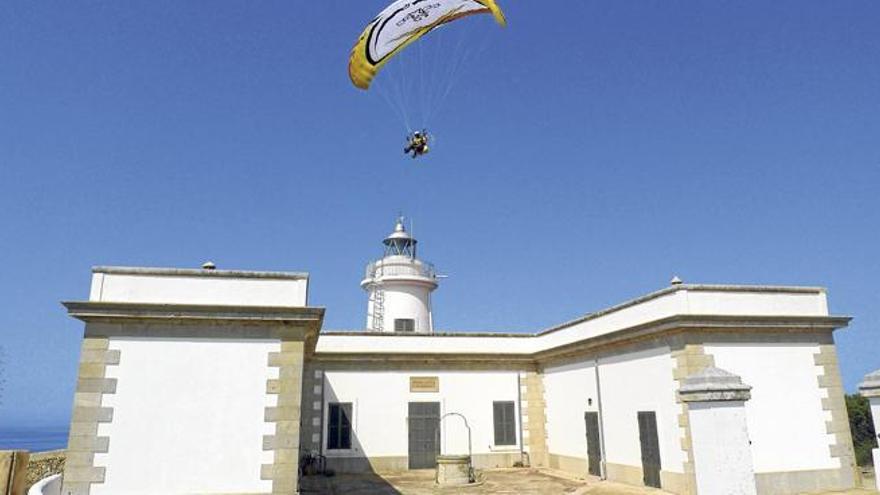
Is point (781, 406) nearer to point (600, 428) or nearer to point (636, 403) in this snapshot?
point (636, 403)

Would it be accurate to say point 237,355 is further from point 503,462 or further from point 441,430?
point 503,462

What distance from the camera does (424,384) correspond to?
1948 cm

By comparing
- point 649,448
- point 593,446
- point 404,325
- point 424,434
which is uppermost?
point 404,325

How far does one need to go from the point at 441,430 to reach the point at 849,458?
1118 centimetres

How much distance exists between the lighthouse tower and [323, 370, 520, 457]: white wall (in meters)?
5.77

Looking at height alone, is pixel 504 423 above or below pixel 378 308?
below

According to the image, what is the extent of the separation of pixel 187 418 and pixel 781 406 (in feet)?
42.5

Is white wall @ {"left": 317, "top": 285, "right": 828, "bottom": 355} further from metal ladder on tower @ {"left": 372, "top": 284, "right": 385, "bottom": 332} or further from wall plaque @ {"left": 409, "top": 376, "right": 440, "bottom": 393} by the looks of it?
metal ladder on tower @ {"left": 372, "top": 284, "right": 385, "bottom": 332}

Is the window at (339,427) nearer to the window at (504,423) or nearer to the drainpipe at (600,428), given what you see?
the window at (504,423)

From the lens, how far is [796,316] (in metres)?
14.0

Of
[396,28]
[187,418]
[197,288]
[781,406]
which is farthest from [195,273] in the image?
[781,406]

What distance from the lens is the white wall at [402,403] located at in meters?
18.7

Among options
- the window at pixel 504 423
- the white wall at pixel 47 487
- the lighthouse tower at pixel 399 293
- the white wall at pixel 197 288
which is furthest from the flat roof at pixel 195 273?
the lighthouse tower at pixel 399 293

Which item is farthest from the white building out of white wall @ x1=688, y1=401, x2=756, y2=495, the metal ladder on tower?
the metal ladder on tower
